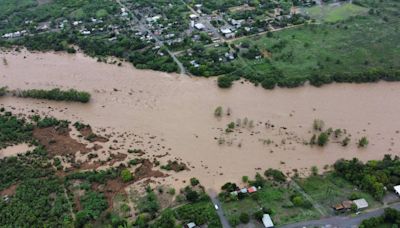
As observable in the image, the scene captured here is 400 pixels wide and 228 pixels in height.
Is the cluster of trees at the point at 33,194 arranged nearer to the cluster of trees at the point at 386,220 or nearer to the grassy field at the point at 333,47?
the cluster of trees at the point at 386,220

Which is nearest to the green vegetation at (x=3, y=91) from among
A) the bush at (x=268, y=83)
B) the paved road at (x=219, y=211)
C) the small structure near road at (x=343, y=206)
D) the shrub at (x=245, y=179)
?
the paved road at (x=219, y=211)

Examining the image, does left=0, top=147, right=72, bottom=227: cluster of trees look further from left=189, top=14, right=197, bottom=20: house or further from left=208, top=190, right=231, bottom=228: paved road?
left=189, top=14, right=197, bottom=20: house

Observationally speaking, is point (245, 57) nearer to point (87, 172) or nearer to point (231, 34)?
point (231, 34)

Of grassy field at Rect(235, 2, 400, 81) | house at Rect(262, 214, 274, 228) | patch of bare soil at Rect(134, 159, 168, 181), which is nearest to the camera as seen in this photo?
house at Rect(262, 214, 274, 228)

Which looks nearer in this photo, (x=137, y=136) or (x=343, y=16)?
(x=137, y=136)

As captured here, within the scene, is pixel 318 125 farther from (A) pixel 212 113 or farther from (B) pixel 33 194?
(B) pixel 33 194

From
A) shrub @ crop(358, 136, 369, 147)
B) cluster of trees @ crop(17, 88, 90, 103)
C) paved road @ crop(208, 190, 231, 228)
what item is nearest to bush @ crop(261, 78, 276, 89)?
shrub @ crop(358, 136, 369, 147)

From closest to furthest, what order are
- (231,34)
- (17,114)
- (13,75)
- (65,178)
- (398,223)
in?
(398,223) < (65,178) < (17,114) < (13,75) < (231,34)

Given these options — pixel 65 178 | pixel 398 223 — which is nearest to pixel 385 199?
pixel 398 223
